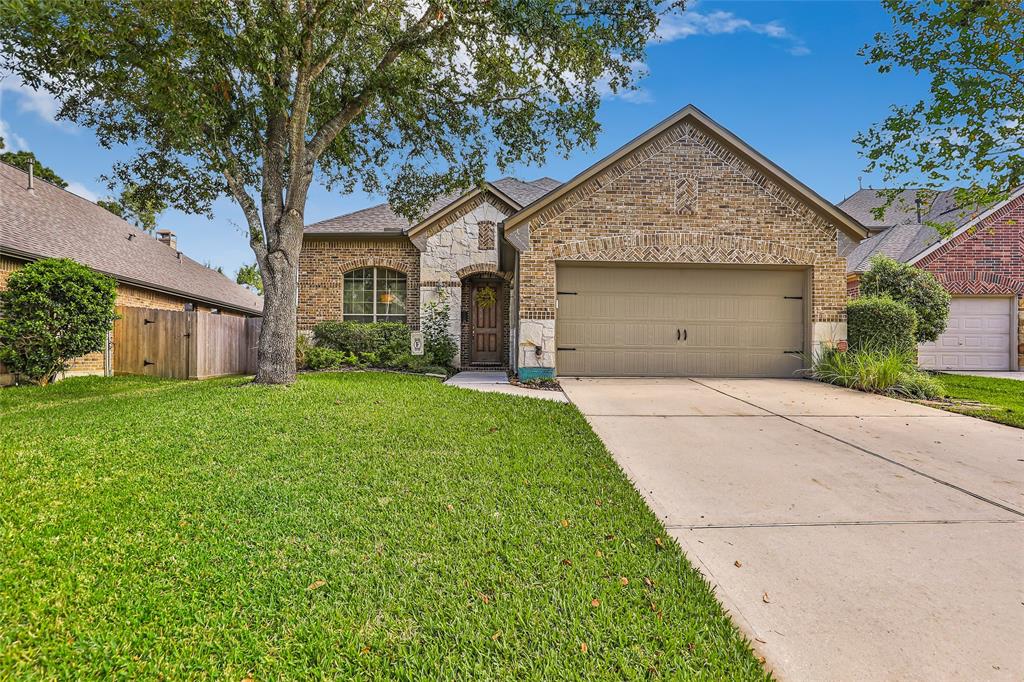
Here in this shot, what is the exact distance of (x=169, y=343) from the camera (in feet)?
35.0

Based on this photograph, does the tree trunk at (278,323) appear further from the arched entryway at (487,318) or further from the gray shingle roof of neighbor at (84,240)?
the arched entryway at (487,318)

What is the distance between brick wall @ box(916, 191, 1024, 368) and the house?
21.7ft

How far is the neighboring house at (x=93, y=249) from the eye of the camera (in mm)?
9570

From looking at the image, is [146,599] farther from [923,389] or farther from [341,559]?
[923,389]

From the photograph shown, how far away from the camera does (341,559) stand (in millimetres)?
2418

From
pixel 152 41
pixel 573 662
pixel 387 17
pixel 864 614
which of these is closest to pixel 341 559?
pixel 573 662

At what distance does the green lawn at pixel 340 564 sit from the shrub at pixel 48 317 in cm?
526

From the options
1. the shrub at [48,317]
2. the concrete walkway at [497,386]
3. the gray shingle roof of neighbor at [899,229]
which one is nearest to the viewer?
the concrete walkway at [497,386]

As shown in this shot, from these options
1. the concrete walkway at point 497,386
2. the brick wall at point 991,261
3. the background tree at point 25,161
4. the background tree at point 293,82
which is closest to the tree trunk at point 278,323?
the background tree at point 293,82

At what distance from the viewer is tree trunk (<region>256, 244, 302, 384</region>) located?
7.80m

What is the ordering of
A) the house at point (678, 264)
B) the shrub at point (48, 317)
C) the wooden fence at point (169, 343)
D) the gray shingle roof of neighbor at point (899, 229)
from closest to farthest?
the shrub at point (48, 317)
the house at point (678, 264)
the wooden fence at point (169, 343)
the gray shingle roof of neighbor at point (899, 229)

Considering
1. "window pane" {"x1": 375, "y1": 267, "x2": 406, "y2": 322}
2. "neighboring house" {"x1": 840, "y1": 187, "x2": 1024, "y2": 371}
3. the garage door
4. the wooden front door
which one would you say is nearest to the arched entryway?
the wooden front door

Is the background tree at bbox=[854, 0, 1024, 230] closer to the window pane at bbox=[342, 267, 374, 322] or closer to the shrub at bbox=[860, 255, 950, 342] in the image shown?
the shrub at bbox=[860, 255, 950, 342]

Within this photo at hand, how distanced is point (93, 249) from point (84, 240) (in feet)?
1.23
